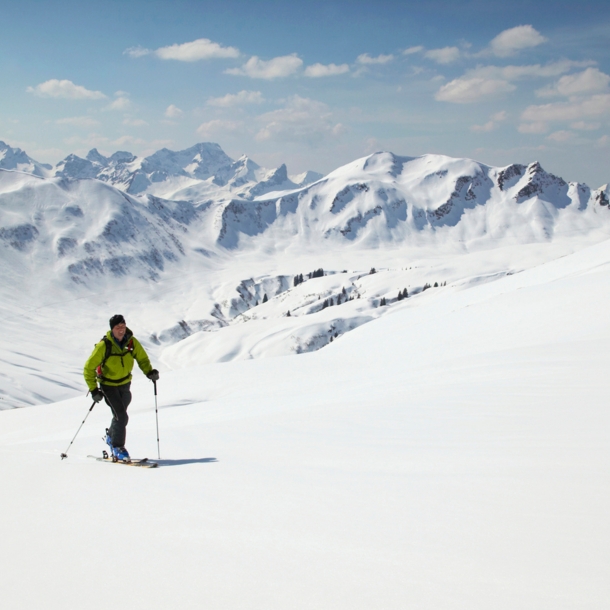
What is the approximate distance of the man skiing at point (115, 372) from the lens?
32.7 feet

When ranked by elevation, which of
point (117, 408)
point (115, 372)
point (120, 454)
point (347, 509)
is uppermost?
point (115, 372)

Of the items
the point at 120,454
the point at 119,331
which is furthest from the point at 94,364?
the point at 120,454

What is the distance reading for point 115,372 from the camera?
1026 cm

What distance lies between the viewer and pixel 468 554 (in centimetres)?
429

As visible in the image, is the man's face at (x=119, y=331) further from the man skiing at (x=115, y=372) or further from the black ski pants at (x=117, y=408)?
the black ski pants at (x=117, y=408)

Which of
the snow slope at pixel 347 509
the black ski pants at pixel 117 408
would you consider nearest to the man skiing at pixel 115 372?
the black ski pants at pixel 117 408

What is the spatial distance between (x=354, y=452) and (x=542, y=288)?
1119 inches

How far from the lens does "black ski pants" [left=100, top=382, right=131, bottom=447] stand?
399 inches

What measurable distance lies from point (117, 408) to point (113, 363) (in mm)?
929

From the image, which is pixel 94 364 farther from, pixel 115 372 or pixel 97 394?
pixel 97 394

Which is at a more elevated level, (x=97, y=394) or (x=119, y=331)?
(x=119, y=331)

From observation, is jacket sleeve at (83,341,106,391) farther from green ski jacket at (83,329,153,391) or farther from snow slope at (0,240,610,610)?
snow slope at (0,240,610,610)

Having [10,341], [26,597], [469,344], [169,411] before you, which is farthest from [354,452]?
[10,341]

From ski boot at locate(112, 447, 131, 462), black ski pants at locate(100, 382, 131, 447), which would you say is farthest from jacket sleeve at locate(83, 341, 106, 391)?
ski boot at locate(112, 447, 131, 462)
